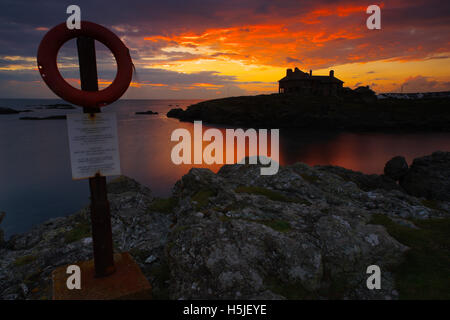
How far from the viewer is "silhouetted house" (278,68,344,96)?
317 ft

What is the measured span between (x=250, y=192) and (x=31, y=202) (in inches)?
776

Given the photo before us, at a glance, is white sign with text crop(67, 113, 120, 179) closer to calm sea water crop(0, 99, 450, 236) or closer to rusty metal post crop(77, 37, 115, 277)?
rusty metal post crop(77, 37, 115, 277)

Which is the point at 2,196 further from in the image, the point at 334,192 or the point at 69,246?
the point at 334,192

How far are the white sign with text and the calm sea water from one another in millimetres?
16203

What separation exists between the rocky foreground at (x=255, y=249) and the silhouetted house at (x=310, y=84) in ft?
312

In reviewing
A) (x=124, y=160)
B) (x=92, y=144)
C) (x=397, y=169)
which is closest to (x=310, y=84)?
(x=124, y=160)

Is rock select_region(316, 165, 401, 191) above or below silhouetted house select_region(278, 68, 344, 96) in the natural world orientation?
below

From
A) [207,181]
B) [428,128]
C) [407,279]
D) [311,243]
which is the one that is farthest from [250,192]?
[428,128]

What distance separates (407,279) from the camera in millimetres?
5160

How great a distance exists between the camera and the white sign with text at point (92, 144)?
14.3 ft

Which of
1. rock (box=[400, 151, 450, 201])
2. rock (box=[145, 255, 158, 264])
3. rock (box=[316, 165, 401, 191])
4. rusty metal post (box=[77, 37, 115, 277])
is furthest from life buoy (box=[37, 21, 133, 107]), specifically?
rock (box=[400, 151, 450, 201])

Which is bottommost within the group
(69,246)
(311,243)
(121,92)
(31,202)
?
(31,202)

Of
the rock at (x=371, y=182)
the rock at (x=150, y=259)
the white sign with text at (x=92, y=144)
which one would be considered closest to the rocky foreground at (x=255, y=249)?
the rock at (x=150, y=259)
